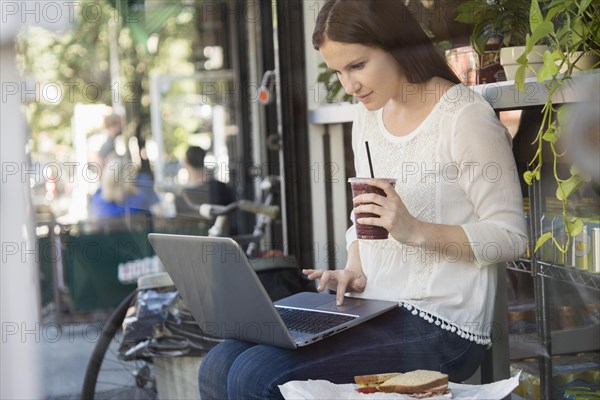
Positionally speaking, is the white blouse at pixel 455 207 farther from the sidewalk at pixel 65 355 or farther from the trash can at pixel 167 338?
the sidewalk at pixel 65 355

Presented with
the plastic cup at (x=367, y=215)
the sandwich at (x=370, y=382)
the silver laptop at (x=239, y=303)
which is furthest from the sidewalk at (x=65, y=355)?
the sandwich at (x=370, y=382)

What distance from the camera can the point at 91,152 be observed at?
5.12 meters

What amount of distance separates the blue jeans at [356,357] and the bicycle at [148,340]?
1.99ft

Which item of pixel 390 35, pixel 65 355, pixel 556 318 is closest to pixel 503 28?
pixel 390 35

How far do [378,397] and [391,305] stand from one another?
45 centimetres

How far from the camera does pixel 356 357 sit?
1773 millimetres

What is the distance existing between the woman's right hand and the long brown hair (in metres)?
0.45

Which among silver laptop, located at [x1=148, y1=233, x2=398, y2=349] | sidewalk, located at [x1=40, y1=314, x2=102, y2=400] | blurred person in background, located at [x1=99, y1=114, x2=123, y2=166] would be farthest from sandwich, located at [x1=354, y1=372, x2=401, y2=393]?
blurred person in background, located at [x1=99, y1=114, x2=123, y2=166]

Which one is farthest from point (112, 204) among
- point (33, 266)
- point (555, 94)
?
point (555, 94)

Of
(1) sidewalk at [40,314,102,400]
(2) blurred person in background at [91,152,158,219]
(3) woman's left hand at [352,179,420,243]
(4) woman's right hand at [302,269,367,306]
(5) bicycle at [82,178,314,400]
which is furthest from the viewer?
(2) blurred person in background at [91,152,158,219]

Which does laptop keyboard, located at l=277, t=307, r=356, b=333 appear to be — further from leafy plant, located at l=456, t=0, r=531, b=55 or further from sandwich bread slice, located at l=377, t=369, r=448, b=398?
leafy plant, located at l=456, t=0, r=531, b=55

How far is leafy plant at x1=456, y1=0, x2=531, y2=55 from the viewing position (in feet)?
5.92

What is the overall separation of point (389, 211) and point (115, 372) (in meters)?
1.65

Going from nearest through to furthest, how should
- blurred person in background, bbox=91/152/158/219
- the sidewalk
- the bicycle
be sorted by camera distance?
1. the bicycle
2. the sidewalk
3. blurred person in background, bbox=91/152/158/219
